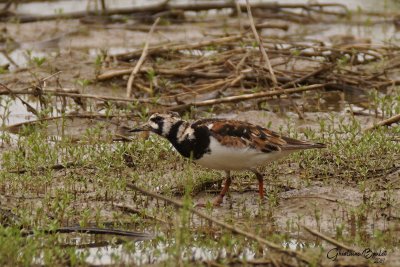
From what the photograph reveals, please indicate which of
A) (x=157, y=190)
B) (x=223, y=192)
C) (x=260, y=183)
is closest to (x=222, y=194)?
(x=223, y=192)

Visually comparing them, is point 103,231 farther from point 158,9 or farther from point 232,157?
point 158,9

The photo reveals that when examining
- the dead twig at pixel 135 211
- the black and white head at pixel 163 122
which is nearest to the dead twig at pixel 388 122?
the black and white head at pixel 163 122

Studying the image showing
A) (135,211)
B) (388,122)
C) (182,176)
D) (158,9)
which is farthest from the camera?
(158,9)

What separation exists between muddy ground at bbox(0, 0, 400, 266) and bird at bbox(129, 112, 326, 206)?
12.3 inches

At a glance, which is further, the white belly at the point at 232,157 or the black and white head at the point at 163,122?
the black and white head at the point at 163,122

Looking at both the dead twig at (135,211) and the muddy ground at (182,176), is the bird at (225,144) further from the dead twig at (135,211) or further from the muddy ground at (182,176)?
the dead twig at (135,211)

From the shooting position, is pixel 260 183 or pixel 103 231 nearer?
pixel 103 231

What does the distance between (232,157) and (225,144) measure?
12 cm

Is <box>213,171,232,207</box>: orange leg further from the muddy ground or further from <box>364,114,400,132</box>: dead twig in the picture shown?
<box>364,114,400,132</box>: dead twig

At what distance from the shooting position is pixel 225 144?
730 centimetres

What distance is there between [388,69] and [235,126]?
15.5 ft

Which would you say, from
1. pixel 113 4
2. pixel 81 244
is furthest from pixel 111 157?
pixel 113 4

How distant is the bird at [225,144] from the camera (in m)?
7.32

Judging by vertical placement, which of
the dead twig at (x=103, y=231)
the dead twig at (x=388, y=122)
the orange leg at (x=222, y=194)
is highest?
the dead twig at (x=388, y=122)
